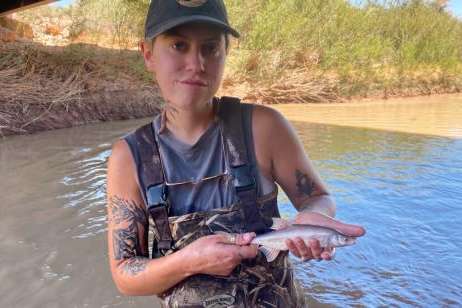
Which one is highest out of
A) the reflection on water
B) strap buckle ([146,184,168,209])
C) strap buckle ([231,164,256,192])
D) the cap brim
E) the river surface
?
the cap brim

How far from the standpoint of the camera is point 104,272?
139 inches

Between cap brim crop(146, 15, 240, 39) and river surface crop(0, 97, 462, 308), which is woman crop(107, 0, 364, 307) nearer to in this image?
cap brim crop(146, 15, 240, 39)

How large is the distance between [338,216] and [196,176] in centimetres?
339

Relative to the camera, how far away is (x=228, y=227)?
5.61 ft

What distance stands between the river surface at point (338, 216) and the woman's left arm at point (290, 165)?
1563mm

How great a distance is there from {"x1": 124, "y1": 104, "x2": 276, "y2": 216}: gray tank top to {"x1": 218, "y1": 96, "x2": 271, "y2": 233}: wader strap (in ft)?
0.08

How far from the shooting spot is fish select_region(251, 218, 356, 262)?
4.98 ft

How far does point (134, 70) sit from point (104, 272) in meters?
10.9

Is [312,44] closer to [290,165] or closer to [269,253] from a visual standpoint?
[290,165]

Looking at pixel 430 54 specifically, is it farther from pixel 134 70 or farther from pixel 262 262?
pixel 262 262

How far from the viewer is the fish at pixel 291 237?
1.52 metres

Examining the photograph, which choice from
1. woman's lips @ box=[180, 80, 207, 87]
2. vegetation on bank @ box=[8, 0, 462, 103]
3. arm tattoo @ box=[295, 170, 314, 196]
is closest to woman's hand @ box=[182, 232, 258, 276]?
arm tattoo @ box=[295, 170, 314, 196]

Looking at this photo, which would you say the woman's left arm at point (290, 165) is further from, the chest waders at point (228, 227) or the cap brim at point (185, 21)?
the cap brim at point (185, 21)

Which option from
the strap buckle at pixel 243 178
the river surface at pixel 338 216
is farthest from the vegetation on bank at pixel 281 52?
the strap buckle at pixel 243 178
